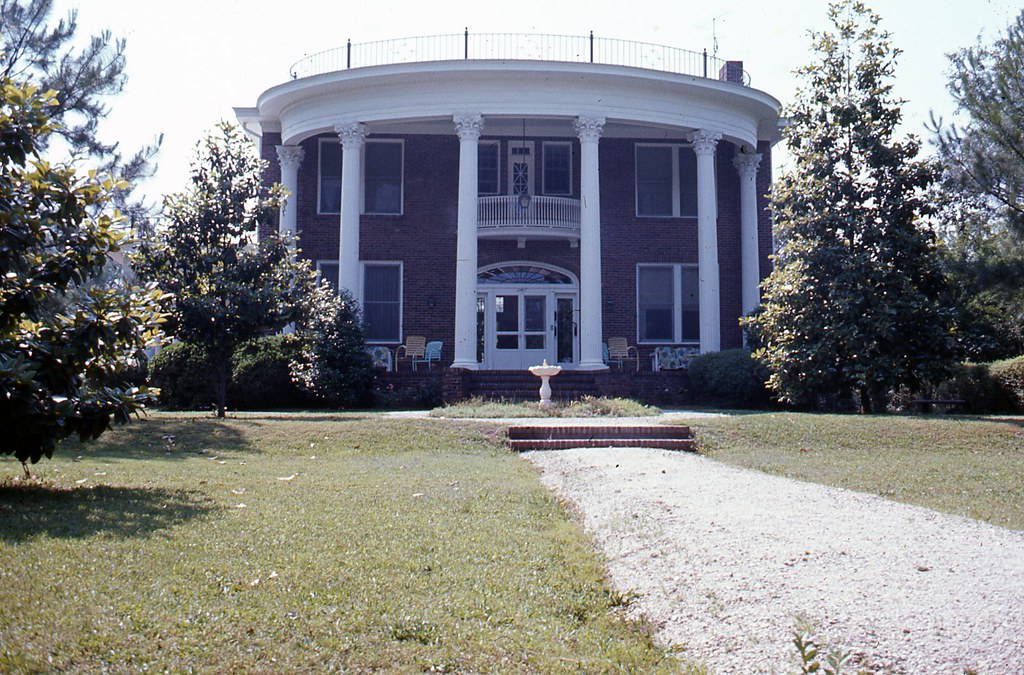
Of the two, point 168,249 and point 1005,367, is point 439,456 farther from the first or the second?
point 1005,367

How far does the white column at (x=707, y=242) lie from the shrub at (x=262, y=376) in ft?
32.0

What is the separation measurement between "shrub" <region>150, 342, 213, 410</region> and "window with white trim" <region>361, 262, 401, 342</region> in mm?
5917

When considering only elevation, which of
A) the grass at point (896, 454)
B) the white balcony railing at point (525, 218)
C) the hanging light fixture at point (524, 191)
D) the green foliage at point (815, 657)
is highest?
the hanging light fixture at point (524, 191)

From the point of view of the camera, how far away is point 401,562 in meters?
5.77

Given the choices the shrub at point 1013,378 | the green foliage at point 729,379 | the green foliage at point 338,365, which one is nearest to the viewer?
the shrub at point 1013,378

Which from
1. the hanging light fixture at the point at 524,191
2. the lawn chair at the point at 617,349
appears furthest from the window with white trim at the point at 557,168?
the lawn chair at the point at 617,349

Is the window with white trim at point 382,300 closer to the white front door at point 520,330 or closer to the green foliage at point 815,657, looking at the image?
the white front door at point 520,330

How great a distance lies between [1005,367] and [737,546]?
616 inches

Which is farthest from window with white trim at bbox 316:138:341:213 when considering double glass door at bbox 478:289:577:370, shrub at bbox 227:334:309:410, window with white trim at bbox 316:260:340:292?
shrub at bbox 227:334:309:410

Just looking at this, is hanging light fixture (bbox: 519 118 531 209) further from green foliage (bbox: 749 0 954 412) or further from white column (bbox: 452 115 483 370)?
green foliage (bbox: 749 0 954 412)

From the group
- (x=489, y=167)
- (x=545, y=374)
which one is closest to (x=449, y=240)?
(x=489, y=167)

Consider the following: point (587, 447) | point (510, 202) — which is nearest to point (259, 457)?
point (587, 447)

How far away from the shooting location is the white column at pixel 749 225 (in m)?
25.9

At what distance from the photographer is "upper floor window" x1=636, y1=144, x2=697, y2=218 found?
26.8 meters
